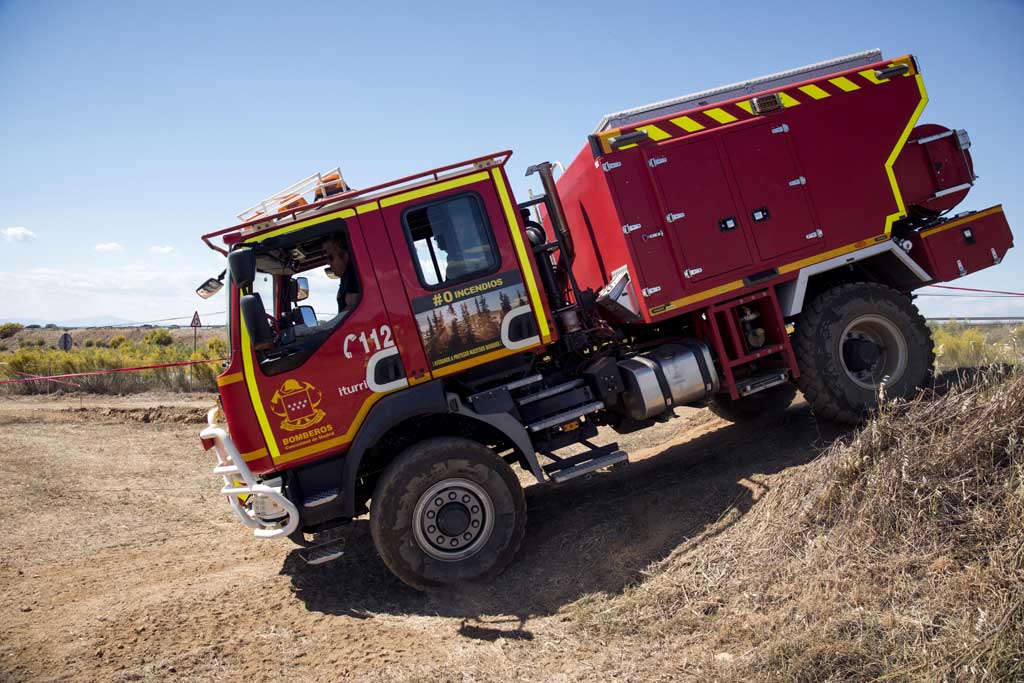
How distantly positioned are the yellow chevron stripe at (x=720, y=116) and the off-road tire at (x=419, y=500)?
373 cm

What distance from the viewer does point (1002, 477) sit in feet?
12.3

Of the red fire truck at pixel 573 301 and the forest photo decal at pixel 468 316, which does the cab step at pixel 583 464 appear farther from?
the forest photo decal at pixel 468 316

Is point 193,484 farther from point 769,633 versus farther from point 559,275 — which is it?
point 769,633

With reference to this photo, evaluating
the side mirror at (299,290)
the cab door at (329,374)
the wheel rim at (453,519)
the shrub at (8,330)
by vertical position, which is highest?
the shrub at (8,330)

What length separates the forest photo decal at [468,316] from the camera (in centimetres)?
542

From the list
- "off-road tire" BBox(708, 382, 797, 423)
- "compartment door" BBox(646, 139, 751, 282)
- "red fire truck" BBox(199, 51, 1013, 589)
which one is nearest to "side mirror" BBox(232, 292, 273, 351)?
"red fire truck" BBox(199, 51, 1013, 589)

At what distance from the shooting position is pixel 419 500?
5227mm

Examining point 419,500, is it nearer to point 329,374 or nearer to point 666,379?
point 329,374

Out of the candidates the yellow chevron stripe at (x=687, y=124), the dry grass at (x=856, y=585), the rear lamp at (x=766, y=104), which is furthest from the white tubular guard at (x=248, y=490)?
the rear lamp at (x=766, y=104)

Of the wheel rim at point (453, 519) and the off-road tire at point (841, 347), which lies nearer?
the wheel rim at point (453, 519)

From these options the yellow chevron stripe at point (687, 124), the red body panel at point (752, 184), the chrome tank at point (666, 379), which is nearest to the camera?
the chrome tank at point (666, 379)

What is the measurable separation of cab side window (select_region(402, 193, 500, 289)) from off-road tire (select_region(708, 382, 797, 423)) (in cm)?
370

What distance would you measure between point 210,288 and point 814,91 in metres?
5.72

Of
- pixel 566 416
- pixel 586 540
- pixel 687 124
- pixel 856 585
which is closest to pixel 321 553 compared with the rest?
pixel 586 540
